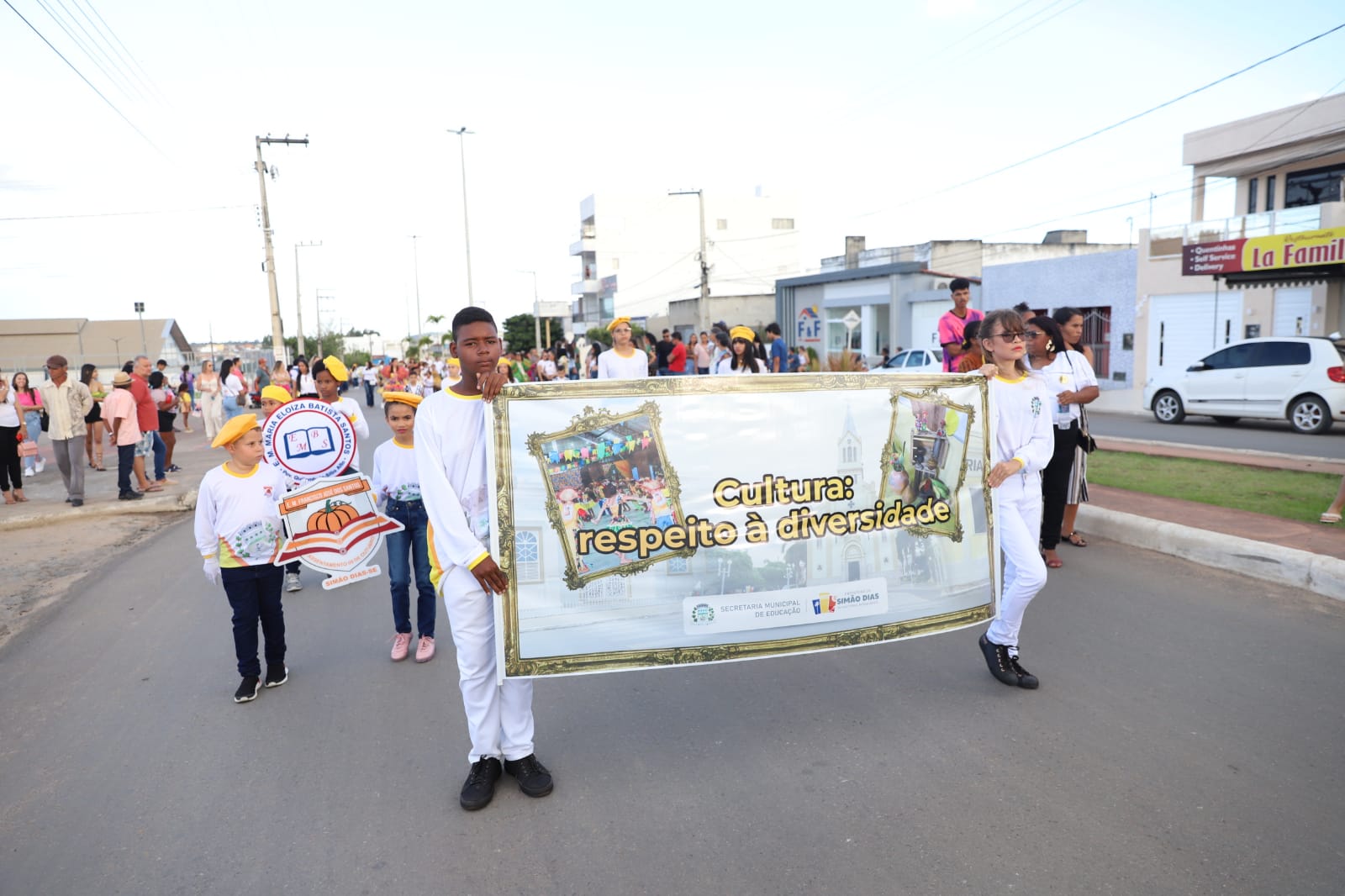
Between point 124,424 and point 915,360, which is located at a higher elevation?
point 915,360

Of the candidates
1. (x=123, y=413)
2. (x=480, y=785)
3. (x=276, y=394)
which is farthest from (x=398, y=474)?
(x=123, y=413)

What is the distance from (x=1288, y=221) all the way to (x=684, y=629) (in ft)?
81.5

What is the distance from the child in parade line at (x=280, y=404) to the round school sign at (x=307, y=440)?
154 millimetres

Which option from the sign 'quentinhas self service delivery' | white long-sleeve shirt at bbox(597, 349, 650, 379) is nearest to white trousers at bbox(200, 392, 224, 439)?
white long-sleeve shirt at bbox(597, 349, 650, 379)

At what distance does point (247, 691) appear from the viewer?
15.7 feet

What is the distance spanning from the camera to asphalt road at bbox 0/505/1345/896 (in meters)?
3.07

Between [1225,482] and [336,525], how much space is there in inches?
352

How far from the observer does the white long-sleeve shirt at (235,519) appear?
15.6 feet

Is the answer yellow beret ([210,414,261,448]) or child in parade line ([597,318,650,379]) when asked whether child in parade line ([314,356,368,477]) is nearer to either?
yellow beret ([210,414,261,448])

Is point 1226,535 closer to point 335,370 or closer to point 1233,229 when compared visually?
point 335,370

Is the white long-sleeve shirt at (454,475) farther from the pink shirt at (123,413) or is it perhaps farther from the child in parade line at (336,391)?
the pink shirt at (123,413)

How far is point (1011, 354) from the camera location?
4.60m

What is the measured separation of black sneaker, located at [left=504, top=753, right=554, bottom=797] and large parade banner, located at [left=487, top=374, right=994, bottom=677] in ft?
1.36

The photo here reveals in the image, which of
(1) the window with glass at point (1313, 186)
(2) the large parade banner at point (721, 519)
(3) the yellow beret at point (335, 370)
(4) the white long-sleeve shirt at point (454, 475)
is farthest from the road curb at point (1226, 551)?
(1) the window with glass at point (1313, 186)
